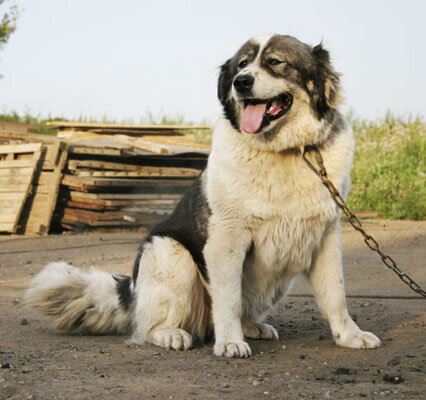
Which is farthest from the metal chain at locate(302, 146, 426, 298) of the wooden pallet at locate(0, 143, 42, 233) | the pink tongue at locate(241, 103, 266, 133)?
the wooden pallet at locate(0, 143, 42, 233)

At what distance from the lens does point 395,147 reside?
588 inches

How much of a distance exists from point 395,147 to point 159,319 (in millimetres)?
12110

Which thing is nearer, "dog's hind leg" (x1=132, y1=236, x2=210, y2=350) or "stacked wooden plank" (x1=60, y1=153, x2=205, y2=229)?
"dog's hind leg" (x1=132, y1=236, x2=210, y2=350)

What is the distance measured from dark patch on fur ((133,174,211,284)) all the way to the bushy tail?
35cm

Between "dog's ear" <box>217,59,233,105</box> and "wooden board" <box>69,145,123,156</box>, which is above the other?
"dog's ear" <box>217,59,233,105</box>

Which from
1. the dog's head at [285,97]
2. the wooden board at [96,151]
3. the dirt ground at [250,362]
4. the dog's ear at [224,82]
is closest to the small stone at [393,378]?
the dirt ground at [250,362]

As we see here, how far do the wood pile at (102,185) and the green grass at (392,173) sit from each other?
12.5ft

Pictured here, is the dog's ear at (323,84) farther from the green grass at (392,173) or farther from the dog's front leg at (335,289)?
the green grass at (392,173)

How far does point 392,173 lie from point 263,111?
1029 centimetres

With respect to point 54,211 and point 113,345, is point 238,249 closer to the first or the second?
point 113,345

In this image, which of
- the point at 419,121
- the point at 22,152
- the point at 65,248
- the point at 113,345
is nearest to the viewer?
the point at 113,345

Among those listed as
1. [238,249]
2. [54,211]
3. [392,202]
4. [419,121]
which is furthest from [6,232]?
[419,121]

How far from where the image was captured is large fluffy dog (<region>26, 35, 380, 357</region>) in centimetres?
369

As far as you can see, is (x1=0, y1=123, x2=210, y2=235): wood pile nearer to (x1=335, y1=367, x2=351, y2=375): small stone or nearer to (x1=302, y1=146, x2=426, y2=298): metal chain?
(x1=302, y1=146, x2=426, y2=298): metal chain
